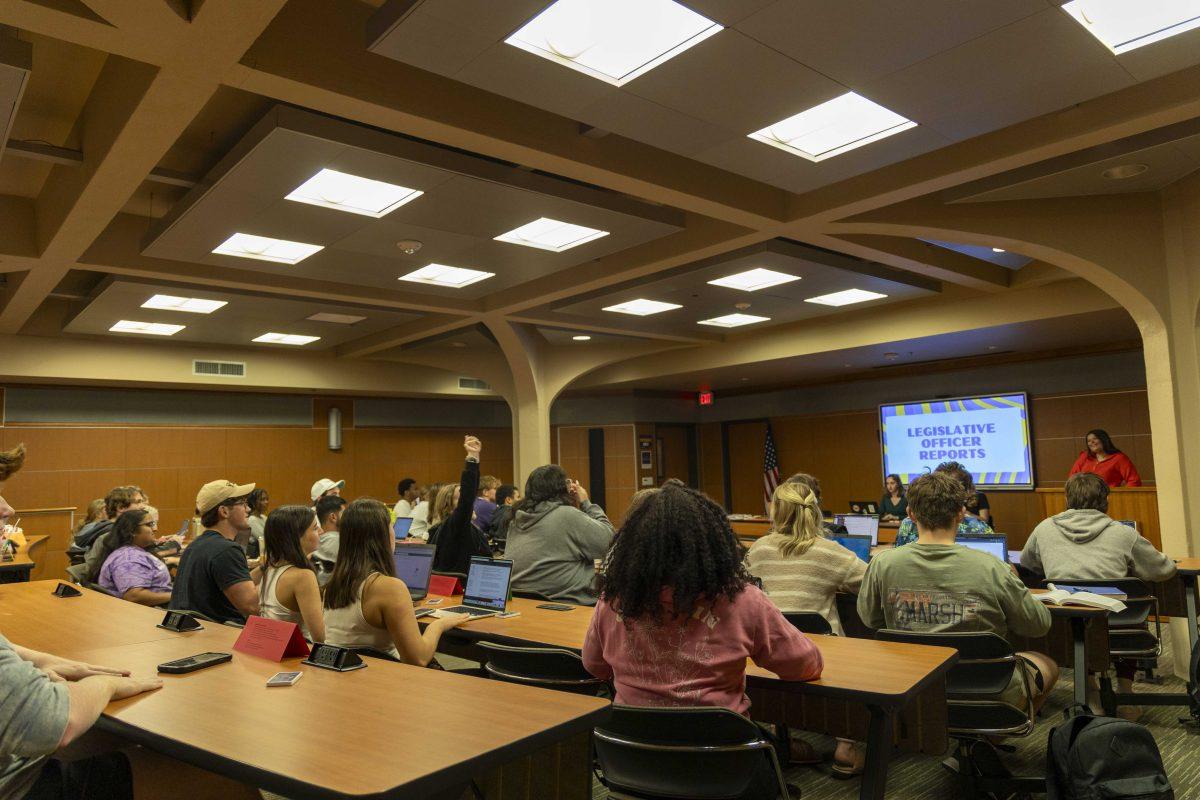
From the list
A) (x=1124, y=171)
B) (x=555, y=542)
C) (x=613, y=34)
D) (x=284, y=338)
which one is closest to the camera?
(x=613, y=34)

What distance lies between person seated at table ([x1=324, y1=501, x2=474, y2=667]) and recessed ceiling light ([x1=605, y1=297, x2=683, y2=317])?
542cm

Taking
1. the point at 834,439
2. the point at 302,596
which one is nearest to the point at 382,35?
the point at 302,596

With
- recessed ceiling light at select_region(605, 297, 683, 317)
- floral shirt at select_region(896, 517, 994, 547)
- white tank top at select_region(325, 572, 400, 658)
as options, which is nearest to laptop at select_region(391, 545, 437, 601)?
white tank top at select_region(325, 572, 400, 658)

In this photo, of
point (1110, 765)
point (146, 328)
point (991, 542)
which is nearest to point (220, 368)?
point (146, 328)

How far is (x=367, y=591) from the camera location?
9.93ft

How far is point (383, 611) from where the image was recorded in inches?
118

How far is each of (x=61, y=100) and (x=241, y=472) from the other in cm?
824

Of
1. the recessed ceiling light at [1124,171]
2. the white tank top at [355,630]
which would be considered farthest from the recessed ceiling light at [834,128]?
the white tank top at [355,630]

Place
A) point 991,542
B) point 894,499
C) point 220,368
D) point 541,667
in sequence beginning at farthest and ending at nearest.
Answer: point 220,368 < point 894,499 < point 991,542 < point 541,667

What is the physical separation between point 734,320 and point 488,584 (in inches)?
245

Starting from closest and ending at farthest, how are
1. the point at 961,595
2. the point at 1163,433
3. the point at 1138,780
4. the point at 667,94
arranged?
the point at 1138,780 < the point at 961,595 < the point at 667,94 < the point at 1163,433

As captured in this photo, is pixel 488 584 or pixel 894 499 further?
pixel 894 499

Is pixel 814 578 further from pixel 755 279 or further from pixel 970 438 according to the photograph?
pixel 970 438

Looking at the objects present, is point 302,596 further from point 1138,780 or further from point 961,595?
point 1138,780
